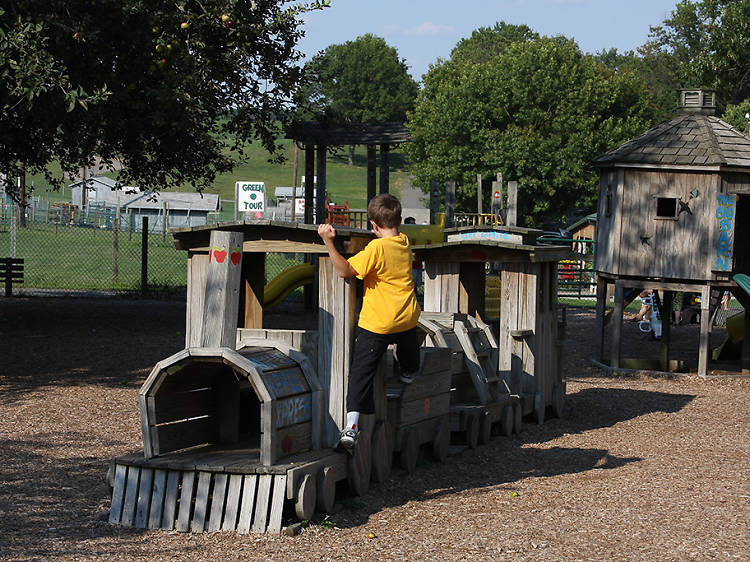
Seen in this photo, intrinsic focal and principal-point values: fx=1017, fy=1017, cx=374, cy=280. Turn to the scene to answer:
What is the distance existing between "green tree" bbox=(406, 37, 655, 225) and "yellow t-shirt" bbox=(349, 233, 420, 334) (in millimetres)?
47270

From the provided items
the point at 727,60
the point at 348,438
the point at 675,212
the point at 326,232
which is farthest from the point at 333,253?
the point at 727,60

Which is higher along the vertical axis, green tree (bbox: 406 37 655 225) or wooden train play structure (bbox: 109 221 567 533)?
green tree (bbox: 406 37 655 225)

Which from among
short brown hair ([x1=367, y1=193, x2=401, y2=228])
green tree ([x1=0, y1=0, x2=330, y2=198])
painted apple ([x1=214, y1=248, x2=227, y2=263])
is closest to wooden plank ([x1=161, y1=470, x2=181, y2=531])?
painted apple ([x1=214, y1=248, x2=227, y2=263])

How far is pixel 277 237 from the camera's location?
734cm

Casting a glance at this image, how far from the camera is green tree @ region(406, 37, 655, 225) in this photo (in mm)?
53719

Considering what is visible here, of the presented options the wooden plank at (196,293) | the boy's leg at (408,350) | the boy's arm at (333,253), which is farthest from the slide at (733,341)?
the wooden plank at (196,293)

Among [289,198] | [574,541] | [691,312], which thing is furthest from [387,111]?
[574,541]

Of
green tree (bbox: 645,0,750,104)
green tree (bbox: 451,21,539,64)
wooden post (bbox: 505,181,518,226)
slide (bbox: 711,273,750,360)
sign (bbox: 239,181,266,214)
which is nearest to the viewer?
slide (bbox: 711,273,750,360)

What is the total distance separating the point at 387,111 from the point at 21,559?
103008 mm

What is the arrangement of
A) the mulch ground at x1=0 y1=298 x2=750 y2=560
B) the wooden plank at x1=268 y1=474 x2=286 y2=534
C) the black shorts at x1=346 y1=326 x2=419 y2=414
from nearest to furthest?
1. the mulch ground at x1=0 y1=298 x2=750 y2=560
2. the wooden plank at x1=268 y1=474 x2=286 y2=534
3. the black shorts at x1=346 y1=326 x2=419 y2=414

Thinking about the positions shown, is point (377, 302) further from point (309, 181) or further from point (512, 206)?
point (512, 206)

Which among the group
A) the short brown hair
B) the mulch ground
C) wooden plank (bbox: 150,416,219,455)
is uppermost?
the short brown hair

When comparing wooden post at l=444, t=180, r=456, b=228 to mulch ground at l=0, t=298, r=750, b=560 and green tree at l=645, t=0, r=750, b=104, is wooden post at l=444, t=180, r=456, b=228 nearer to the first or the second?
mulch ground at l=0, t=298, r=750, b=560

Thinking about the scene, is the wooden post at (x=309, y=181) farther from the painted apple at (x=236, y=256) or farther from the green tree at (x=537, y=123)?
the green tree at (x=537, y=123)
